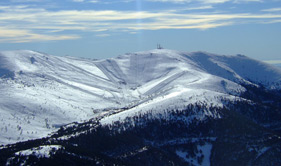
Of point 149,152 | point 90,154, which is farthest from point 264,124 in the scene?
point 90,154

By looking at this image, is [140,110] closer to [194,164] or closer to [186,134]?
[186,134]

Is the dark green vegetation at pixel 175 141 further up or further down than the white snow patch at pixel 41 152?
further down

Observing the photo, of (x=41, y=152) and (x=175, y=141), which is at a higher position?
(x=41, y=152)

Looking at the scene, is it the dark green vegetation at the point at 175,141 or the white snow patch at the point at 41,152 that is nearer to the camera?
the white snow patch at the point at 41,152

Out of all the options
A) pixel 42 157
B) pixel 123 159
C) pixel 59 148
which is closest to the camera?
pixel 42 157

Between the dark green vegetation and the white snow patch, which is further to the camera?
the dark green vegetation

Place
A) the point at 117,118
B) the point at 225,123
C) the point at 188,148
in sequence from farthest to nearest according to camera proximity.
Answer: the point at 117,118, the point at 225,123, the point at 188,148

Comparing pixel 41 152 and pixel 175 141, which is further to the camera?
pixel 175 141

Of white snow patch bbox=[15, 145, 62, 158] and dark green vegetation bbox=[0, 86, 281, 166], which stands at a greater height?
white snow patch bbox=[15, 145, 62, 158]
